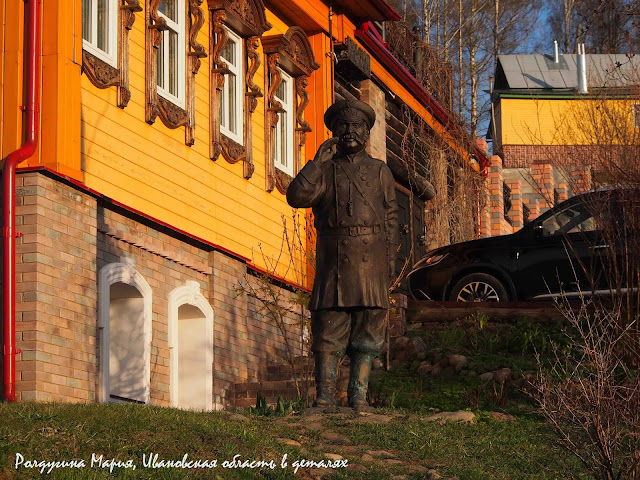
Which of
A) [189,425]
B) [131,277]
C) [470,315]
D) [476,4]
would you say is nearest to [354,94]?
[470,315]

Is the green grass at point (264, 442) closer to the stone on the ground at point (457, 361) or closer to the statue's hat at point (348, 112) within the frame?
the statue's hat at point (348, 112)

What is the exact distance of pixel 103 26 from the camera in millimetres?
14516

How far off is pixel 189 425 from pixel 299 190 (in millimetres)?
2726

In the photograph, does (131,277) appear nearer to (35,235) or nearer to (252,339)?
(35,235)

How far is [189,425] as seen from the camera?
927 cm

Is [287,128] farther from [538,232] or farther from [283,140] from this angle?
[538,232]

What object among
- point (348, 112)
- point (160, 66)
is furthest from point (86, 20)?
point (348, 112)

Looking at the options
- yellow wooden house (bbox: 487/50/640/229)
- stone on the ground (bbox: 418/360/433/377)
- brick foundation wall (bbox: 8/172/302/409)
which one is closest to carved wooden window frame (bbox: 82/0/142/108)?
brick foundation wall (bbox: 8/172/302/409)

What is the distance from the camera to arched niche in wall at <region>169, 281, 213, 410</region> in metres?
16.1

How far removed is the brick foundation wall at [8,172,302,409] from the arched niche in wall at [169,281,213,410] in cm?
24

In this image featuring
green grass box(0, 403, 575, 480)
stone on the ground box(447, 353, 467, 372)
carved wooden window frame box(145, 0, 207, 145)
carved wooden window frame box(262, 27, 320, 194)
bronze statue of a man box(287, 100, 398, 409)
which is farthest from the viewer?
carved wooden window frame box(262, 27, 320, 194)

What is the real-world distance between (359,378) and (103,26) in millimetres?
5571

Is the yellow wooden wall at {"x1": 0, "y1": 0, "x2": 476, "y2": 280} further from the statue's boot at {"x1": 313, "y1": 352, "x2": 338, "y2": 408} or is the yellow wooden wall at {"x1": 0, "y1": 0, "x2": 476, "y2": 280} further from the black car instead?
the statue's boot at {"x1": 313, "y1": 352, "x2": 338, "y2": 408}

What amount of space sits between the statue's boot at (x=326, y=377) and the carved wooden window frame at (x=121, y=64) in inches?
183
